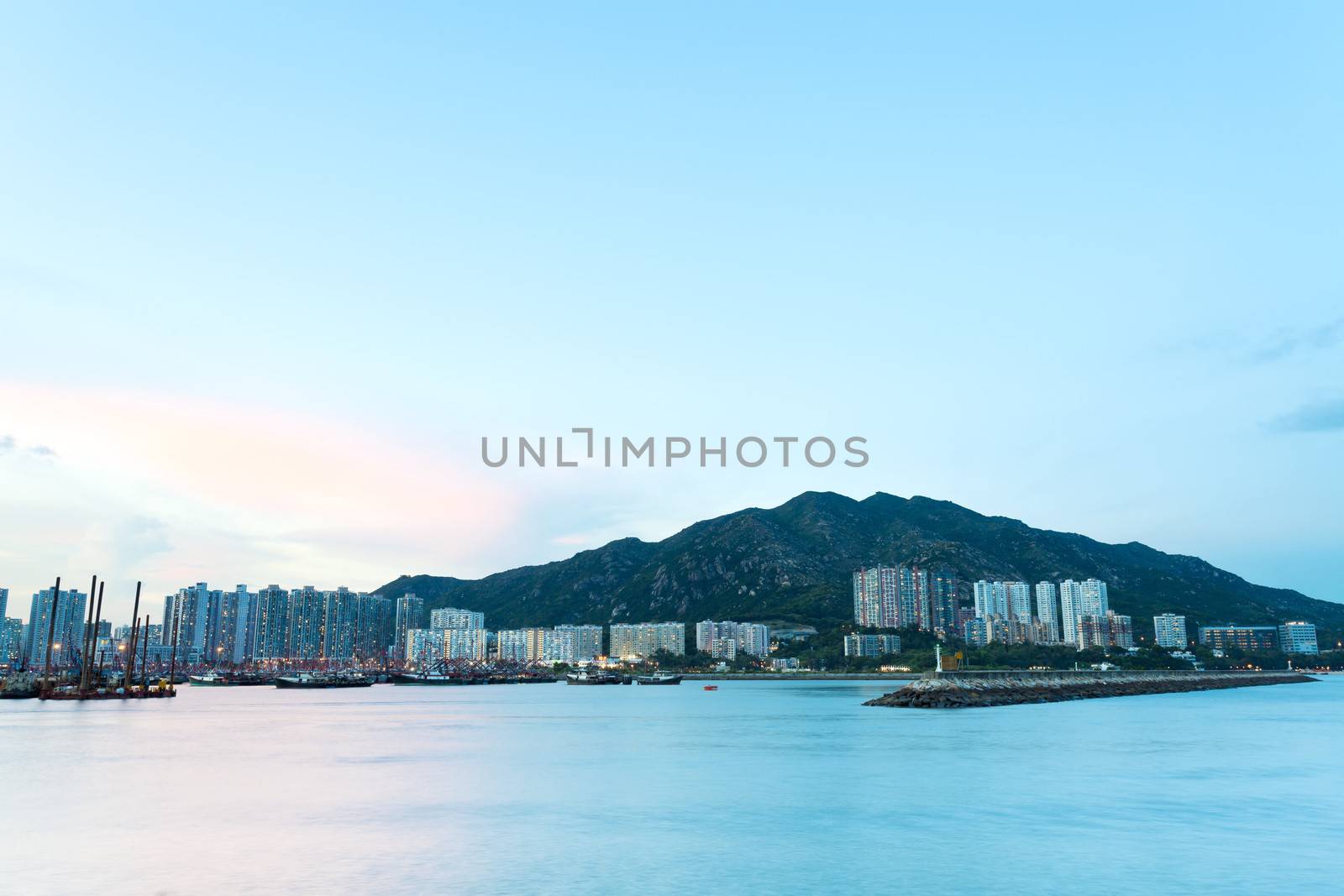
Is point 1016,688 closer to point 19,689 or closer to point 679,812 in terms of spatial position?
point 679,812

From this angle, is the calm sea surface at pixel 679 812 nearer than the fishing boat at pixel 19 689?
Yes

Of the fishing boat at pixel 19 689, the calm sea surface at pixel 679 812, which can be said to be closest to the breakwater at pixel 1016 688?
the calm sea surface at pixel 679 812

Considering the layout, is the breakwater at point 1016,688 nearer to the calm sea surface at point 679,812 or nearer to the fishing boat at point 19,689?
the calm sea surface at point 679,812

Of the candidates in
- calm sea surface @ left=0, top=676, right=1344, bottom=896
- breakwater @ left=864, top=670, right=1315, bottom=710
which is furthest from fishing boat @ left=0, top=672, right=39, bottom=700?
breakwater @ left=864, top=670, right=1315, bottom=710

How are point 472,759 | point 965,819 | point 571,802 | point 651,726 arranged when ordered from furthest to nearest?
1. point 651,726
2. point 472,759
3. point 571,802
4. point 965,819

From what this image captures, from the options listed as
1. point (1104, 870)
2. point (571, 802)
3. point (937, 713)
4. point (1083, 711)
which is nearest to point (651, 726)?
point (937, 713)

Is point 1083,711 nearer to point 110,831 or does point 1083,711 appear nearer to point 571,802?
point 571,802
